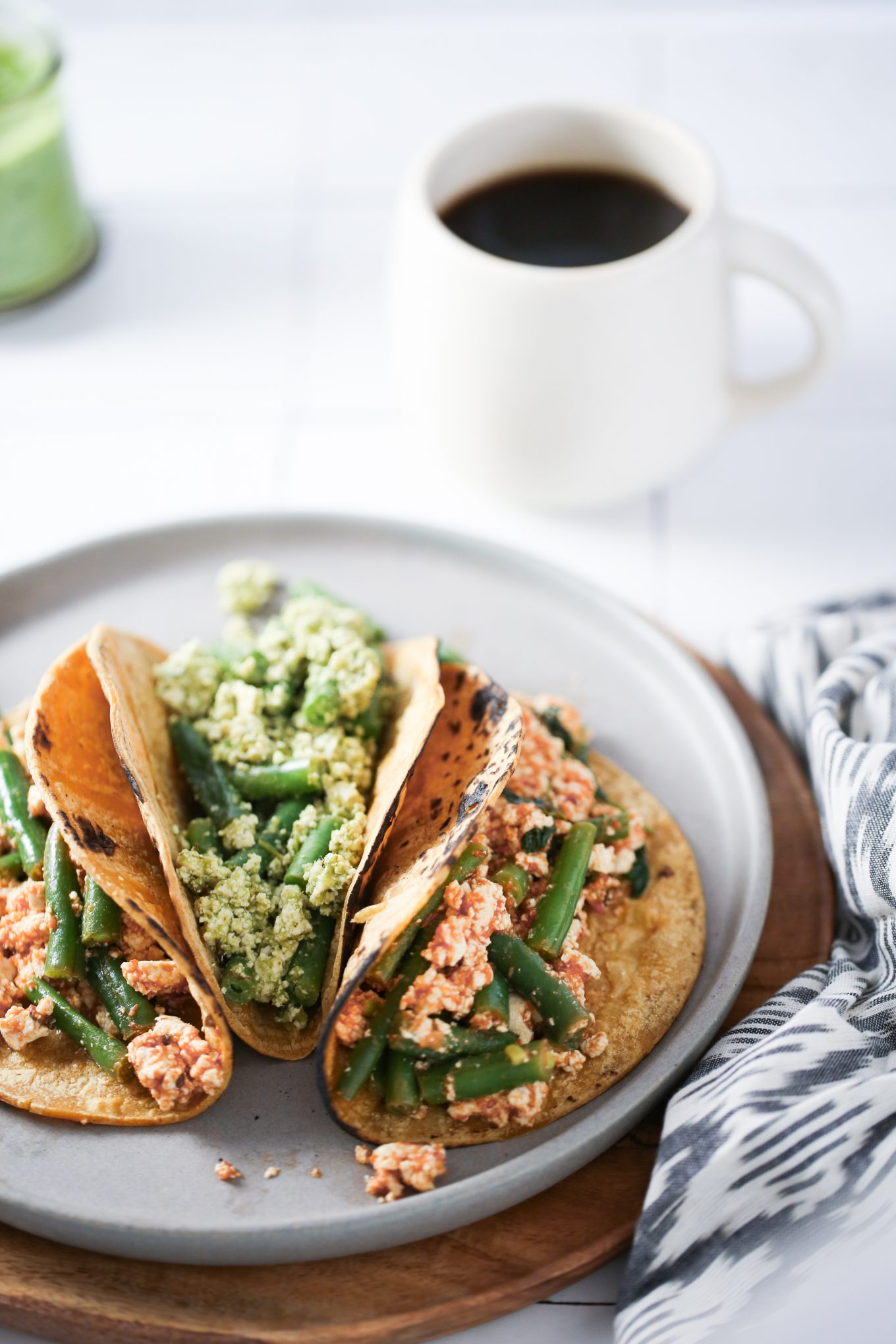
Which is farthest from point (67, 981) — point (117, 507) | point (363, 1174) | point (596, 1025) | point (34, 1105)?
point (117, 507)

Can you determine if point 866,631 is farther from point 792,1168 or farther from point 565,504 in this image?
point 792,1168

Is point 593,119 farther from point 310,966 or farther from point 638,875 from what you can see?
point 310,966

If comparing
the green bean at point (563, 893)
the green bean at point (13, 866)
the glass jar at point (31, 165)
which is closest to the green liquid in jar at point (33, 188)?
the glass jar at point (31, 165)

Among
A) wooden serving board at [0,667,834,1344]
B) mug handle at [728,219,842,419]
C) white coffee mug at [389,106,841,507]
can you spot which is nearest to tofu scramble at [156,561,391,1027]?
wooden serving board at [0,667,834,1344]

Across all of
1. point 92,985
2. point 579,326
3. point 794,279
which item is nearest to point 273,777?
point 92,985

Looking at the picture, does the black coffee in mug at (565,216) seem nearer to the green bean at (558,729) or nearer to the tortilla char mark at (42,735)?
the green bean at (558,729)

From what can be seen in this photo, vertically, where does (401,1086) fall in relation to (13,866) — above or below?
below

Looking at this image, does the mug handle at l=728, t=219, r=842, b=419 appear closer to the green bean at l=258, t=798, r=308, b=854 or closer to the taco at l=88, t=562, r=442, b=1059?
the taco at l=88, t=562, r=442, b=1059
